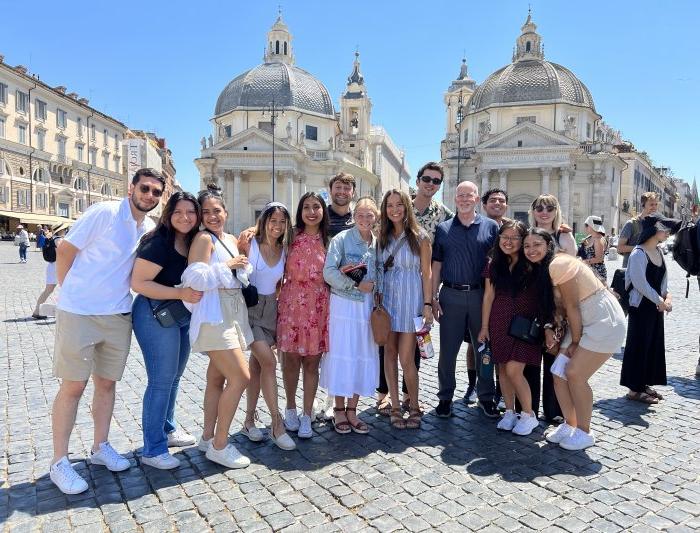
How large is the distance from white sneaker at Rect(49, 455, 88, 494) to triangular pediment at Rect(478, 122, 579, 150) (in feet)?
163

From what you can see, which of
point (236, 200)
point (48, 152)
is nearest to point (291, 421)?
point (236, 200)

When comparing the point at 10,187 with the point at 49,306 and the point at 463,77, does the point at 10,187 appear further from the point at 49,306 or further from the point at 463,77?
the point at 463,77

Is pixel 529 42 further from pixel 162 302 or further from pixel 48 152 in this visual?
pixel 162 302

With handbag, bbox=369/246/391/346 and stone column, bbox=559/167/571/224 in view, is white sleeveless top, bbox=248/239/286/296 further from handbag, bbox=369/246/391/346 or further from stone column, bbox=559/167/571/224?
stone column, bbox=559/167/571/224

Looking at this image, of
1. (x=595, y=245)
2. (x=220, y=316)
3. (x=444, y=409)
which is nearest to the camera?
(x=220, y=316)

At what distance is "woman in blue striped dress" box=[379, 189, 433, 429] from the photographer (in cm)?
463

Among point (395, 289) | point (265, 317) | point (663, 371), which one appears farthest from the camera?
point (663, 371)

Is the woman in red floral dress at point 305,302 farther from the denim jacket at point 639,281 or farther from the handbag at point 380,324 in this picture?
the denim jacket at point 639,281

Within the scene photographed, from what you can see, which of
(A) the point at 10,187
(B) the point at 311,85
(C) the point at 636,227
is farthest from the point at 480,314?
(B) the point at 311,85

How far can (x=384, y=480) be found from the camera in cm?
365

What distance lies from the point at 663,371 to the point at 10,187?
1912 inches

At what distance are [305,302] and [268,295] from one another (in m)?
0.32

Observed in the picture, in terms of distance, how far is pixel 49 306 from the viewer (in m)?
8.88

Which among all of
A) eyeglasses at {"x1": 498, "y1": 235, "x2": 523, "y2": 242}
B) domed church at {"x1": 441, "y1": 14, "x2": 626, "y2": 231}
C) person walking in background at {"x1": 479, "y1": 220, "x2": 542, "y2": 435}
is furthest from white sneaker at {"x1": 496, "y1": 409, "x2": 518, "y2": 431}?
domed church at {"x1": 441, "y1": 14, "x2": 626, "y2": 231}
